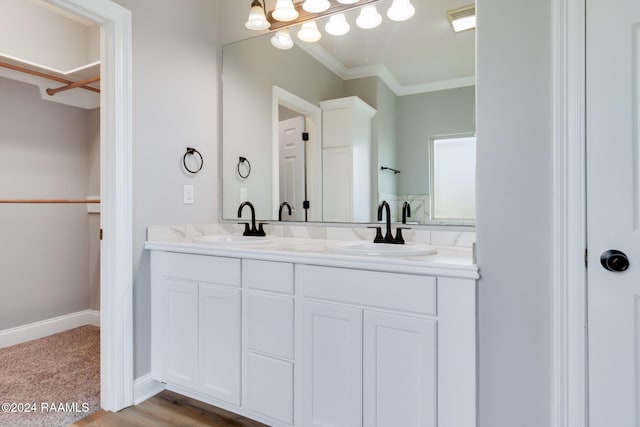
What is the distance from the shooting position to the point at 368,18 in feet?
6.30

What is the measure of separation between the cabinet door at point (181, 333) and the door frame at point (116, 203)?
0.19 m

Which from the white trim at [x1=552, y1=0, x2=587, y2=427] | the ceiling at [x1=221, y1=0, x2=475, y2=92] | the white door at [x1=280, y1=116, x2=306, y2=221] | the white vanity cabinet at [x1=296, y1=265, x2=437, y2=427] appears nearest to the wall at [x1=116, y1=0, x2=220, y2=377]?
the white door at [x1=280, y1=116, x2=306, y2=221]

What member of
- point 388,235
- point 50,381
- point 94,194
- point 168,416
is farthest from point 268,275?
point 94,194

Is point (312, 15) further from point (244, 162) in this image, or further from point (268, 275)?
point (268, 275)

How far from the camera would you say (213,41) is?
231 cm

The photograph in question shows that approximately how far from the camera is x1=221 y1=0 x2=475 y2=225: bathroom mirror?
5.62 feet

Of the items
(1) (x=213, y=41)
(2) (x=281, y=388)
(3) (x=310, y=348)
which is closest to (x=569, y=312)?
(3) (x=310, y=348)

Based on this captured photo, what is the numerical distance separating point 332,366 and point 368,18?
176cm

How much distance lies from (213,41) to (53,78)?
1.29 meters

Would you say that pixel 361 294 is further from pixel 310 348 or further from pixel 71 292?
pixel 71 292

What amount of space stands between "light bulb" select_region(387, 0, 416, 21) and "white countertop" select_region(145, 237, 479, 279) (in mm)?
1195

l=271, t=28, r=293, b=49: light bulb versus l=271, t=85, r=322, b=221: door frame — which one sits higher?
l=271, t=28, r=293, b=49: light bulb

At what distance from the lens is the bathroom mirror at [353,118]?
1.71 meters

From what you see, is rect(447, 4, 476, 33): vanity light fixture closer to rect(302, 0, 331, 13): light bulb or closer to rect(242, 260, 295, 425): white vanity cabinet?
rect(302, 0, 331, 13): light bulb
